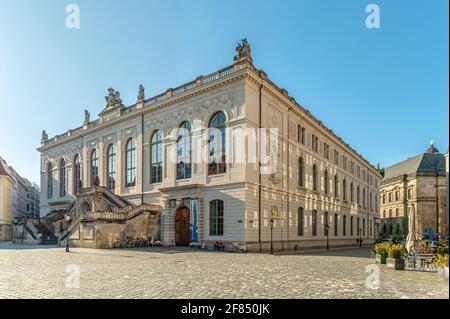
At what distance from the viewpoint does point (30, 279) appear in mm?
12656

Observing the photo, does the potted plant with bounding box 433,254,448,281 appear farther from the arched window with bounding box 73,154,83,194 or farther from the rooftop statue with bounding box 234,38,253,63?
the arched window with bounding box 73,154,83,194

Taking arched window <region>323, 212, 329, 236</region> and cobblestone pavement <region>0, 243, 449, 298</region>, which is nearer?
cobblestone pavement <region>0, 243, 449, 298</region>

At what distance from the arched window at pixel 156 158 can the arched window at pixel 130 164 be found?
3.25m

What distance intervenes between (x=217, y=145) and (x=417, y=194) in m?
65.9

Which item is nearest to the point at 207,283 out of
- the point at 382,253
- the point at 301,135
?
the point at 382,253

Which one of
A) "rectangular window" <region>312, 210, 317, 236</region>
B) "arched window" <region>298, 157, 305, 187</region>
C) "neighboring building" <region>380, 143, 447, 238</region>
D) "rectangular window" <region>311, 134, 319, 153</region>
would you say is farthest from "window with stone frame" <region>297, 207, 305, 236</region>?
"neighboring building" <region>380, 143, 447, 238</region>

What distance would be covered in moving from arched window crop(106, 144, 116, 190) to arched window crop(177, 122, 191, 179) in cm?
1149

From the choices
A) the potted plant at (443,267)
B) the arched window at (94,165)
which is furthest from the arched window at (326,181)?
the potted plant at (443,267)

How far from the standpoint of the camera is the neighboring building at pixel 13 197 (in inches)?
2655

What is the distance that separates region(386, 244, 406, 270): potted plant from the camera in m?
16.6

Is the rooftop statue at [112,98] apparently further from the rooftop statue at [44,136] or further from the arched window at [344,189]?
the arched window at [344,189]

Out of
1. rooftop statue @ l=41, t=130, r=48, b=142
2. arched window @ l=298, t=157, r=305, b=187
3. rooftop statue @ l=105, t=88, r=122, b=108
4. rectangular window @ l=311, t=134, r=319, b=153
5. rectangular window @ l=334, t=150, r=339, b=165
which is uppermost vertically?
rooftop statue @ l=105, t=88, r=122, b=108

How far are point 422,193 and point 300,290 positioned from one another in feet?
265
